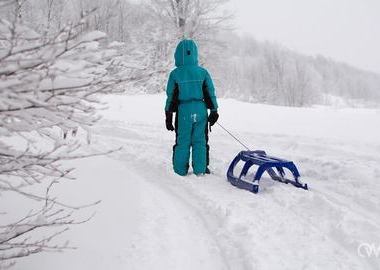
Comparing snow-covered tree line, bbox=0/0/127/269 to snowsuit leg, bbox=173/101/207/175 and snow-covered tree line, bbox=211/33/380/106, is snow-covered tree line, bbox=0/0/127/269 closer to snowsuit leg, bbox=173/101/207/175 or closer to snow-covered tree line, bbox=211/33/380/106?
snowsuit leg, bbox=173/101/207/175

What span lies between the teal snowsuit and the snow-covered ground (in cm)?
33

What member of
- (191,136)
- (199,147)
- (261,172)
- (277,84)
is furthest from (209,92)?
(277,84)

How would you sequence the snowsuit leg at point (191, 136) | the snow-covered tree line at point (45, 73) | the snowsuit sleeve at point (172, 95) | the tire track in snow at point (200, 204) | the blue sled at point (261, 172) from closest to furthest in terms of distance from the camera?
the snow-covered tree line at point (45, 73), the tire track in snow at point (200, 204), the blue sled at point (261, 172), the snowsuit leg at point (191, 136), the snowsuit sleeve at point (172, 95)

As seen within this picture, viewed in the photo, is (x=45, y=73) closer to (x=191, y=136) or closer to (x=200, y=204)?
(x=200, y=204)

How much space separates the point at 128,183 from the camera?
5305mm

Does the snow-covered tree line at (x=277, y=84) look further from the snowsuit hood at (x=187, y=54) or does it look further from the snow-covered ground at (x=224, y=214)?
the snowsuit hood at (x=187, y=54)

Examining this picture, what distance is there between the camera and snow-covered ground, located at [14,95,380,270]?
3.30 metres

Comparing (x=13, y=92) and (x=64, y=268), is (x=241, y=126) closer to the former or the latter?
(x=64, y=268)

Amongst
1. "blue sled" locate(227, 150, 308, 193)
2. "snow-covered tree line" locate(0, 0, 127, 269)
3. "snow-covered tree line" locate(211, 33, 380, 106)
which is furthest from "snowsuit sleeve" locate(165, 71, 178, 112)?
"snow-covered tree line" locate(211, 33, 380, 106)

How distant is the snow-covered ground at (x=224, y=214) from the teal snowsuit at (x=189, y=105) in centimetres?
33

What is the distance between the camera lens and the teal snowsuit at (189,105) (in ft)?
20.0

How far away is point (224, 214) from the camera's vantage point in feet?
14.0

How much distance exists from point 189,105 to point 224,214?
2175 millimetres

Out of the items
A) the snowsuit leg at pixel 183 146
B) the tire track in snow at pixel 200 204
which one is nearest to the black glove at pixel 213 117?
the snowsuit leg at pixel 183 146
